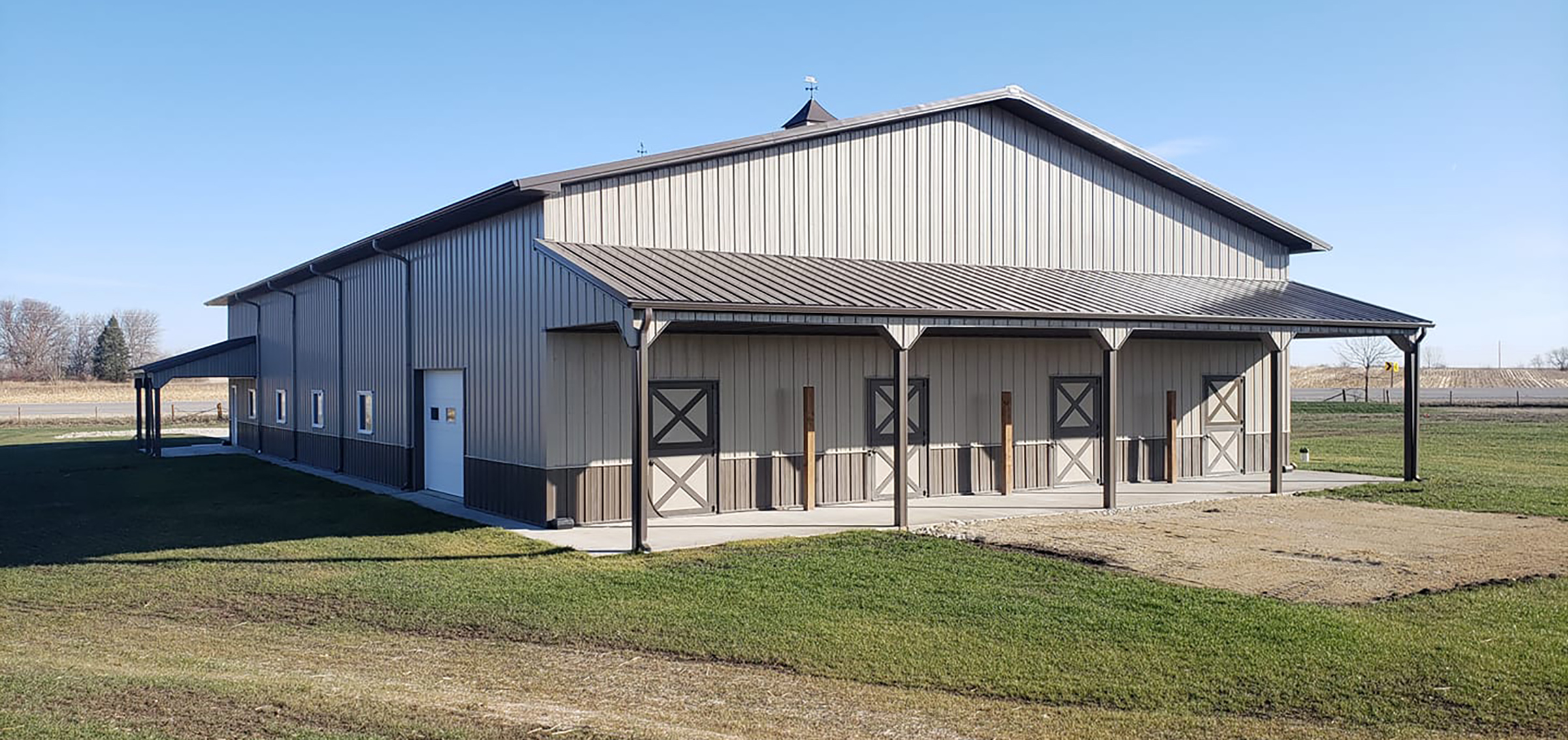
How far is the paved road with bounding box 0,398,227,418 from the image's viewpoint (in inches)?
2008

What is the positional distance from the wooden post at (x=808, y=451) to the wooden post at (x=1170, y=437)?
697 cm

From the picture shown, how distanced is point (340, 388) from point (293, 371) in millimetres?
4426

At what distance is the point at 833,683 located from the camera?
7.48 meters

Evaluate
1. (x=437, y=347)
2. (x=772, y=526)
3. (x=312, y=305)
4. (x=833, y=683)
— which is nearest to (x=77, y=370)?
(x=312, y=305)

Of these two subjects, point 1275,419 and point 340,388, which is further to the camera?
point 340,388

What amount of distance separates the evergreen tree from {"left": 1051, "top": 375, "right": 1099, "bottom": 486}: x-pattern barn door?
270 ft

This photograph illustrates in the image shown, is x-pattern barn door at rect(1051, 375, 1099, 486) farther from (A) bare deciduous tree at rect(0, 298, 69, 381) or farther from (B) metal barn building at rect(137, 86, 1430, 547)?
(A) bare deciduous tree at rect(0, 298, 69, 381)

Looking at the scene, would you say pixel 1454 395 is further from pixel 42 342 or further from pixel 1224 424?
pixel 42 342

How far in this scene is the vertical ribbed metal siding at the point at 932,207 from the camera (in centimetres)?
1571

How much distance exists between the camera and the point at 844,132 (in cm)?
1717

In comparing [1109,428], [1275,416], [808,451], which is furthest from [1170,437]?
[808,451]

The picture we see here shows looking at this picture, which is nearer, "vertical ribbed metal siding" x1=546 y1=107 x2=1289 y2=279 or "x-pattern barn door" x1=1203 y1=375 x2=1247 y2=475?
"vertical ribbed metal siding" x1=546 y1=107 x2=1289 y2=279

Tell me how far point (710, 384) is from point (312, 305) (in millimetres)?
13393

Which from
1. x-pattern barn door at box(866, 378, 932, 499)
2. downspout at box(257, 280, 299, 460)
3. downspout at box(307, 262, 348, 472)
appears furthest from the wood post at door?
downspout at box(257, 280, 299, 460)
